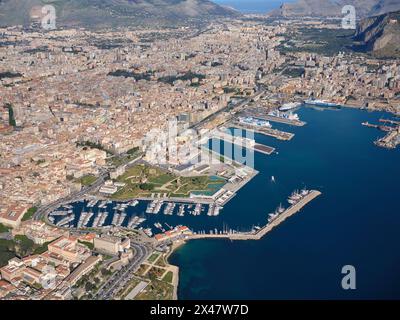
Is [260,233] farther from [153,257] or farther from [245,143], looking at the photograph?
[245,143]

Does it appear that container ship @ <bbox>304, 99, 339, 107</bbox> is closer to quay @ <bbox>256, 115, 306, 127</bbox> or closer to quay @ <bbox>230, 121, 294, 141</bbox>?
quay @ <bbox>256, 115, 306, 127</bbox>

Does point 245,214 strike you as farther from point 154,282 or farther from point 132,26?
point 132,26

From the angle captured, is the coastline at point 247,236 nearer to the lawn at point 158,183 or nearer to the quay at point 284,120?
the lawn at point 158,183

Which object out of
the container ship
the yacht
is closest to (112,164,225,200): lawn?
the yacht

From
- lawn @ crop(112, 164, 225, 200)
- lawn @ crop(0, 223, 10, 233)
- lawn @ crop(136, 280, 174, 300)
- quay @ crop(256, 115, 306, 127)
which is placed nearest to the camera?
lawn @ crop(136, 280, 174, 300)

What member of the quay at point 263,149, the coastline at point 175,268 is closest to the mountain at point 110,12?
the quay at point 263,149

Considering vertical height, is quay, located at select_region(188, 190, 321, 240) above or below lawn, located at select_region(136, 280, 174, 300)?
above

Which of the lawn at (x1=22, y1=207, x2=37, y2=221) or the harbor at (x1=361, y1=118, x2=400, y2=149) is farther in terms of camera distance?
the harbor at (x1=361, y1=118, x2=400, y2=149)
